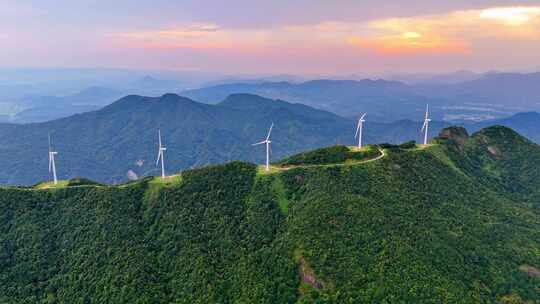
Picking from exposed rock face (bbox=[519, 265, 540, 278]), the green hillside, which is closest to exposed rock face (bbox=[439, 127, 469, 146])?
the green hillside

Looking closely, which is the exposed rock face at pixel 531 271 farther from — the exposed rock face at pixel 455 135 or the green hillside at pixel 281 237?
the exposed rock face at pixel 455 135

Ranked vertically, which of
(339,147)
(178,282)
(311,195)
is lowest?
(178,282)

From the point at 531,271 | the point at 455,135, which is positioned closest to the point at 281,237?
the point at 531,271

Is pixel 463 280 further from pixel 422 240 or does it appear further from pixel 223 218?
pixel 223 218

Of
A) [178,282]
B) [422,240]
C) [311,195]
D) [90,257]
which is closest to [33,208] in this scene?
[90,257]

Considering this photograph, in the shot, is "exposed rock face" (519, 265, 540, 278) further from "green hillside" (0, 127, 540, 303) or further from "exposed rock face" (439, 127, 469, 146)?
"exposed rock face" (439, 127, 469, 146)

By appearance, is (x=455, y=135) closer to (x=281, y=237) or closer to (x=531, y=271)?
(x=531, y=271)
